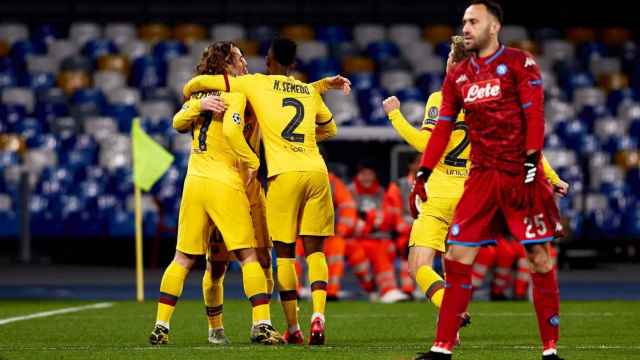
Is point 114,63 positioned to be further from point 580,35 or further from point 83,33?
point 580,35

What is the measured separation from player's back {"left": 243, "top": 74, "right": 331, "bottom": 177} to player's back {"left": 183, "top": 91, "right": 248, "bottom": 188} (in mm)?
263

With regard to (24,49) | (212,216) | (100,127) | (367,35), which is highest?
(367,35)

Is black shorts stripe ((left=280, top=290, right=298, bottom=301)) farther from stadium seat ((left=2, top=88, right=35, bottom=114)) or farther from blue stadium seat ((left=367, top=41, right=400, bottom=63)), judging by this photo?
blue stadium seat ((left=367, top=41, right=400, bottom=63))

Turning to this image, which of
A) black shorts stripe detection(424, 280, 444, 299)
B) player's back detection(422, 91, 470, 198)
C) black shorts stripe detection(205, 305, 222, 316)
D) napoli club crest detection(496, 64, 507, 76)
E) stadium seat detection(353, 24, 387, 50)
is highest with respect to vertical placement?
stadium seat detection(353, 24, 387, 50)

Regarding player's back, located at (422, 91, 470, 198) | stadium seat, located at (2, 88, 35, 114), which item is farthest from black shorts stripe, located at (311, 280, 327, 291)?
stadium seat, located at (2, 88, 35, 114)

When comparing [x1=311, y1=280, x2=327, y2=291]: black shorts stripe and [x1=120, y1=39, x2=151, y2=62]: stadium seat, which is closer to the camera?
[x1=311, y1=280, x2=327, y2=291]: black shorts stripe

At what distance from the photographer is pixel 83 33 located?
27328 mm

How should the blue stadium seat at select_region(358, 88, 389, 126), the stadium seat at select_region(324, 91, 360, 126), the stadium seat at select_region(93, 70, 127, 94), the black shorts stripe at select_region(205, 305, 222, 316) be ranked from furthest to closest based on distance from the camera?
the stadium seat at select_region(93, 70, 127, 94) < the blue stadium seat at select_region(358, 88, 389, 126) < the stadium seat at select_region(324, 91, 360, 126) < the black shorts stripe at select_region(205, 305, 222, 316)

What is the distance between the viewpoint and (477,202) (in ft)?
24.7

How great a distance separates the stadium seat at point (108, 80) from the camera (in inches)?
1033

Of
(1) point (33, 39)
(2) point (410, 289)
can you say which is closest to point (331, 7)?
(1) point (33, 39)

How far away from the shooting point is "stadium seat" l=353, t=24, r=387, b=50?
27.3m

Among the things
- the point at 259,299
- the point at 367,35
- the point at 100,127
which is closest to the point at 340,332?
the point at 259,299

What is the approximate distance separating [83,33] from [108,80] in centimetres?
157
